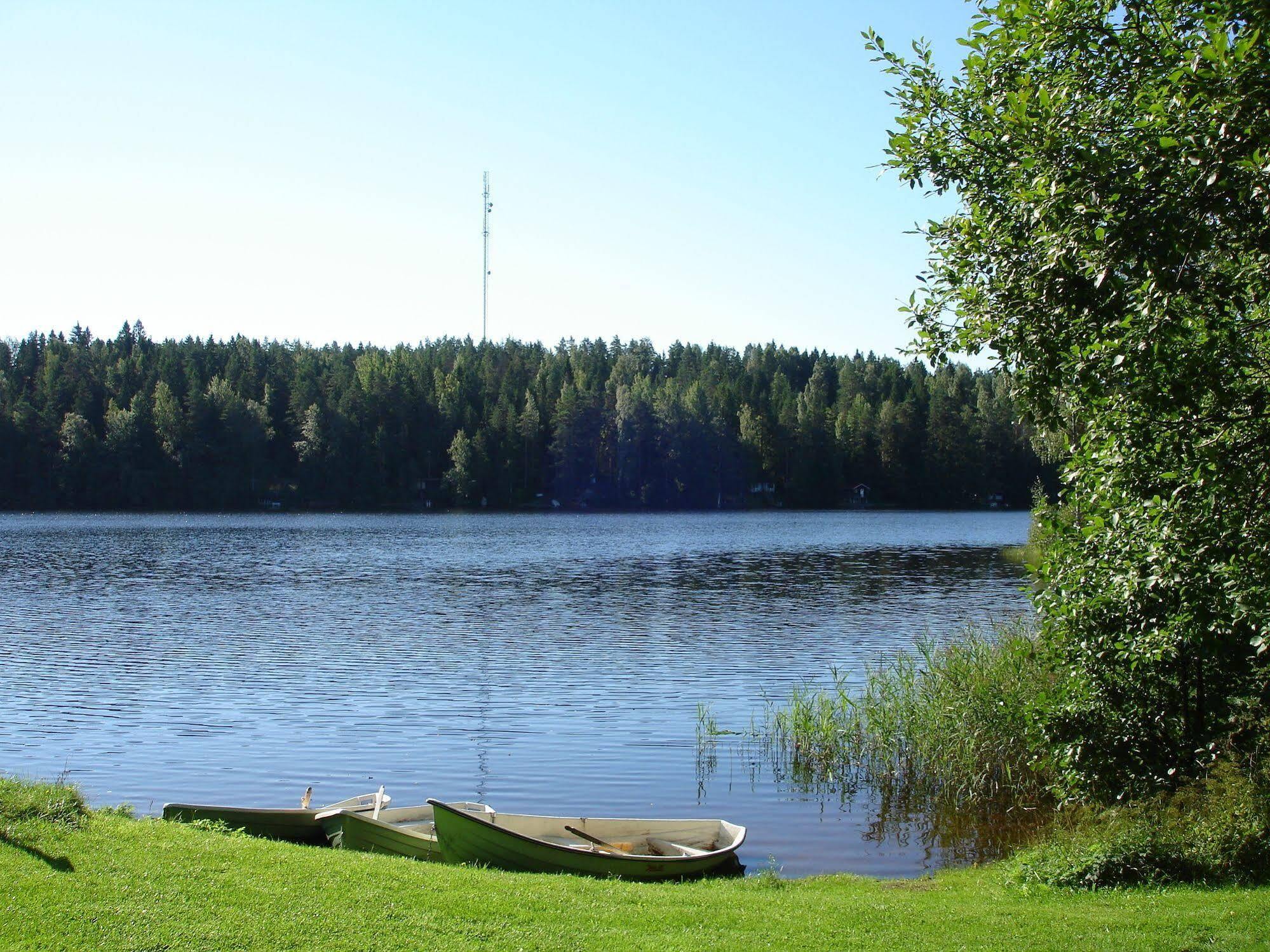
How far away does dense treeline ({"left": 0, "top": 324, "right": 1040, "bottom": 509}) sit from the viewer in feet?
468

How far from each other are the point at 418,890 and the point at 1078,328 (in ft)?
25.6

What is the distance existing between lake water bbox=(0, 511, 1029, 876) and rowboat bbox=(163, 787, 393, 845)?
4015 millimetres

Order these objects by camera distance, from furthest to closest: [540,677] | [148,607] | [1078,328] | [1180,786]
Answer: [148,607]
[540,677]
[1180,786]
[1078,328]

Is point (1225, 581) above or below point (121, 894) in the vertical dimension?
above

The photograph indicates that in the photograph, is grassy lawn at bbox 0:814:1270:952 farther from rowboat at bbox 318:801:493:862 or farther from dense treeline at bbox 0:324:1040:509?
dense treeline at bbox 0:324:1040:509

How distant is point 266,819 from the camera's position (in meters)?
14.6

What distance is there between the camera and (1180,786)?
13195mm

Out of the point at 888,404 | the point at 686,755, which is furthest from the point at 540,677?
the point at 888,404

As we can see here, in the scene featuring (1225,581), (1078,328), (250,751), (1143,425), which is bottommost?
(250,751)

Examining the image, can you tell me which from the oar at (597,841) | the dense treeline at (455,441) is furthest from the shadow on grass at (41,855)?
the dense treeline at (455,441)

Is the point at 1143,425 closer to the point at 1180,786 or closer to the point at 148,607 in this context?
the point at 1180,786

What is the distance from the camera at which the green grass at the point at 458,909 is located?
9.07m

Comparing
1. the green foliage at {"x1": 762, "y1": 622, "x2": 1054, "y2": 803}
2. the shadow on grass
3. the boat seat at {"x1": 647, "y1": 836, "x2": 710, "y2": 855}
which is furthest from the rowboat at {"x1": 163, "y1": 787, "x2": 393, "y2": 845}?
the green foliage at {"x1": 762, "y1": 622, "x2": 1054, "y2": 803}

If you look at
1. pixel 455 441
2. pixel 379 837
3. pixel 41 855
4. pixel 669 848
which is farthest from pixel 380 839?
pixel 455 441
